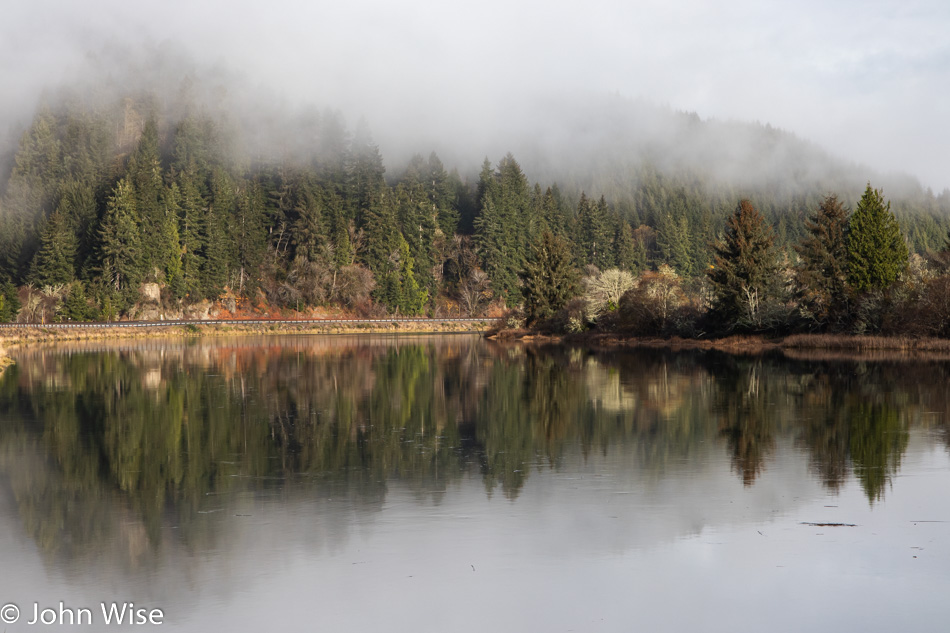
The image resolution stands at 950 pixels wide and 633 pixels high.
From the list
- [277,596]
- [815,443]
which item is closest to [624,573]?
[277,596]

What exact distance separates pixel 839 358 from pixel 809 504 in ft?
105

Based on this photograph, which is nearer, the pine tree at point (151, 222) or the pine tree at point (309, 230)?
the pine tree at point (151, 222)

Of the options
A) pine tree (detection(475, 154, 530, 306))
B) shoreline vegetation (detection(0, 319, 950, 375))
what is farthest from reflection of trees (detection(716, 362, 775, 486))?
pine tree (detection(475, 154, 530, 306))

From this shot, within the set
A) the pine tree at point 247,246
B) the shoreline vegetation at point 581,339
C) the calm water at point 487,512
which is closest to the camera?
the calm water at point 487,512

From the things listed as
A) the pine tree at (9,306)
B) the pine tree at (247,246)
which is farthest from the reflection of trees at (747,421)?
the pine tree at (247,246)

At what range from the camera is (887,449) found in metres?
16.3

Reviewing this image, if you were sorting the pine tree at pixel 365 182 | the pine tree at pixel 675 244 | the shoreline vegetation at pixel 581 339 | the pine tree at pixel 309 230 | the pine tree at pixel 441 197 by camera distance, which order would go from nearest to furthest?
the shoreline vegetation at pixel 581 339 < the pine tree at pixel 309 230 < the pine tree at pixel 365 182 < the pine tree at pixel 441 197 < the pine tree at pixel 675 244

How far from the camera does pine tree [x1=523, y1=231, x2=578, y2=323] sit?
245 ft

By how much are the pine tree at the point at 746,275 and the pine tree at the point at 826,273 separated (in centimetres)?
211

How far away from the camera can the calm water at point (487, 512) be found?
8.52 meters

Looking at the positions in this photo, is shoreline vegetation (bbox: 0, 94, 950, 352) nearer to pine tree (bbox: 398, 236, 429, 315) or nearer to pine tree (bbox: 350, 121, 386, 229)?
pine tree (bbox: 398, 236, 429, 315)

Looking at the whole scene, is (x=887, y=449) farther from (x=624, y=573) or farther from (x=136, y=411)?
(x=136, y=411)

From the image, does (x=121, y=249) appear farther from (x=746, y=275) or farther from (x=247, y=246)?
(x=746, y=275)

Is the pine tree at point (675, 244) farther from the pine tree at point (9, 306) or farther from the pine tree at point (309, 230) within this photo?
the pine tree at point (9, 306)
